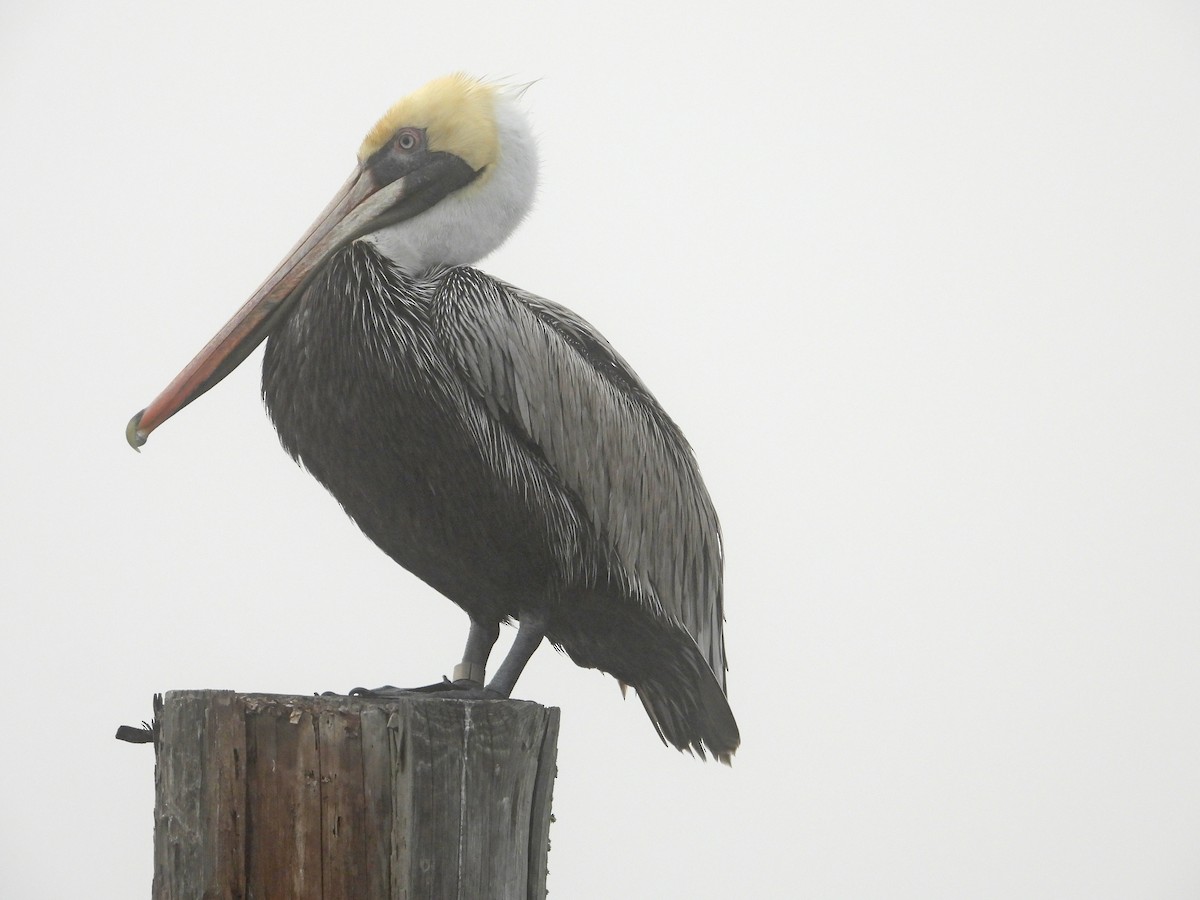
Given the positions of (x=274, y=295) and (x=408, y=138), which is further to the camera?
(x=408, y=138)

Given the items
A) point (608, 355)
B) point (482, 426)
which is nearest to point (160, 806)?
point (482, 426)

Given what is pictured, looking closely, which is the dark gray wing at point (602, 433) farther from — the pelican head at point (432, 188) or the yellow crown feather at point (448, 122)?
the yellow crown feather at point (448, 122)

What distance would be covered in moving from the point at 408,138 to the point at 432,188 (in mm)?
160

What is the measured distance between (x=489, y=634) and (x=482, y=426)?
2.18ft

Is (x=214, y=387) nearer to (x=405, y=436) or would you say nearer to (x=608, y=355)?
(x=405, y=436)

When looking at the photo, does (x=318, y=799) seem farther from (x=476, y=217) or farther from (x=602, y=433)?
(x=476, y=217)

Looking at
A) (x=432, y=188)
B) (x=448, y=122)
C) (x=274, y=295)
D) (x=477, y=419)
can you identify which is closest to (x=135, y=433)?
(x=274, y=295)

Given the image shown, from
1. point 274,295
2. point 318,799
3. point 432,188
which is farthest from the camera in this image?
point 432,188

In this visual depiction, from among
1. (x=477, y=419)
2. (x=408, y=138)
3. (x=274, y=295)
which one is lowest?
(x=477, y=419)

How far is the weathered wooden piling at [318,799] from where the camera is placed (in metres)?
2.21

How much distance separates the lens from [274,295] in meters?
3.08

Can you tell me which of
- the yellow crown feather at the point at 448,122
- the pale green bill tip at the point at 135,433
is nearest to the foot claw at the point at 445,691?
the pale green bill tip at the point at 135,433

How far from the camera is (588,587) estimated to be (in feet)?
10.1

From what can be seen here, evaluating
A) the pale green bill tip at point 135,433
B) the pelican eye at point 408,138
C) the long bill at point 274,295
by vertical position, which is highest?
the pelican eye at point 408,138
